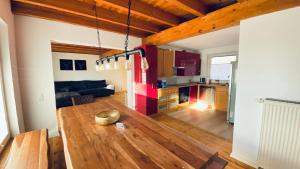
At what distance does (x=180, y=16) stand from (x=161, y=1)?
0.79m

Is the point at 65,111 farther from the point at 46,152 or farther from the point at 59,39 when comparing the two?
the point at 59,39

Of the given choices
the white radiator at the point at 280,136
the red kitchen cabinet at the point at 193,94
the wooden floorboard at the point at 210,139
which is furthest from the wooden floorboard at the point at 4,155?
the red kitchen cabinet at the point at 193,94

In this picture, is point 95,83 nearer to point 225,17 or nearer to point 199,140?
point 199,140

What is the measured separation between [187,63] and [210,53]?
1020mm

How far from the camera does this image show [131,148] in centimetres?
106

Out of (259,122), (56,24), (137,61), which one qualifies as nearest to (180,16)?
(137,61)

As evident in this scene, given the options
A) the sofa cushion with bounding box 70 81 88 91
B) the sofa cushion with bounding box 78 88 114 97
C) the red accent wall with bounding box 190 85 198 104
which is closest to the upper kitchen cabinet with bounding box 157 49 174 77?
the red accent wall with bounding box 190 85 198 104

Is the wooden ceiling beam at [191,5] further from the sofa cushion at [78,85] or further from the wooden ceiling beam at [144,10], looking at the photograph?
the sofa cushion at [78,85]

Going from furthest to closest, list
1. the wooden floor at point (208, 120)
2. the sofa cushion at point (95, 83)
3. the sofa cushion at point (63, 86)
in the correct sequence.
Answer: the sofa cushion at point (95, 83) → the sofa cushion at point (63, 86) → the wooden floor at point (208, 120)

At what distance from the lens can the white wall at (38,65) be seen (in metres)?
2.31

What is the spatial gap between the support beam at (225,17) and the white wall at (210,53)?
8.81ft

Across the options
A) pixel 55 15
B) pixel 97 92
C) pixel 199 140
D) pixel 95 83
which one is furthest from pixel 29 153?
pixel 95 83

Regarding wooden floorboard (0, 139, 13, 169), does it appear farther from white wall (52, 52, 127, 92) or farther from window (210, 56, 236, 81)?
window (210, 56, 236, 81)

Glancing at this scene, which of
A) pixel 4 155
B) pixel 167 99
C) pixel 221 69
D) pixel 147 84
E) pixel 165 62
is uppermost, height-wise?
pixel 165 62
